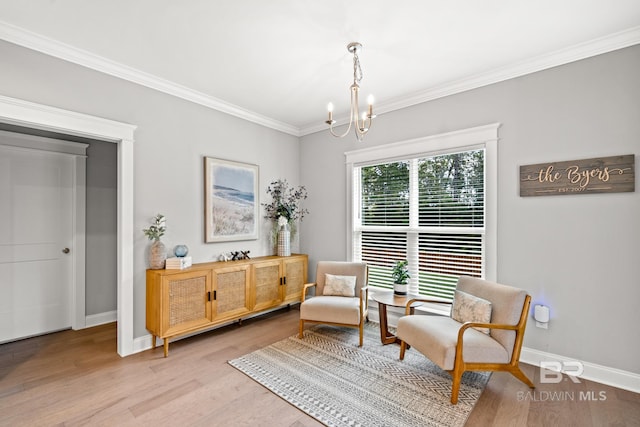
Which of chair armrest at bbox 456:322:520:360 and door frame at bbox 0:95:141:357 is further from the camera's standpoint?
door frame at bbox 0:95:141:357

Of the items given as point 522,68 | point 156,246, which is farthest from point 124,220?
point 522,68

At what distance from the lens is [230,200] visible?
3924mm

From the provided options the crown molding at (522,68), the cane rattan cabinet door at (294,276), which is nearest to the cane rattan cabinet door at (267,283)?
the cane rattan cabinet door at (294,276)

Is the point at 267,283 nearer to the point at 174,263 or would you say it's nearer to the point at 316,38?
the point at 174,263

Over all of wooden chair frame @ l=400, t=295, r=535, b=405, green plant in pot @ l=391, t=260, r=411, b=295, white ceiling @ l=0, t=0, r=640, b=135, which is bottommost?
wooden chair frame @ l=400, t=295, r=535, b=405

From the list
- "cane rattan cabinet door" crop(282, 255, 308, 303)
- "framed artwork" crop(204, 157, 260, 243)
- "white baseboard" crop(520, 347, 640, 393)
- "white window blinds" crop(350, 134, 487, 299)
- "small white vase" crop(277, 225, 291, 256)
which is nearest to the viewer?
"white baseboard" crop(520, 347, 640, 393)

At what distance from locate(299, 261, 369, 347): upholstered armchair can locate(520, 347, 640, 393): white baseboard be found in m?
1.59

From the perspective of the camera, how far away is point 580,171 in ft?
8.59

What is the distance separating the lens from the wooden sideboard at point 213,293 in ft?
9.78

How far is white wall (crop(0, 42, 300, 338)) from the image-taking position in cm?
253

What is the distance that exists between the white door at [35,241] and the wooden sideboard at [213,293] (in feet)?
4.94

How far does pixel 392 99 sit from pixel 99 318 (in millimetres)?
4668

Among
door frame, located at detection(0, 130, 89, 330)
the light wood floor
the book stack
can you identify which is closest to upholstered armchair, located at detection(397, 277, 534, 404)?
the light wood floor

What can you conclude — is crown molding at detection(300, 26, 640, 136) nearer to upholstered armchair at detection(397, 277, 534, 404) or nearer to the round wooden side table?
upholstered armchair at detection(397, 277, 534, 404)
